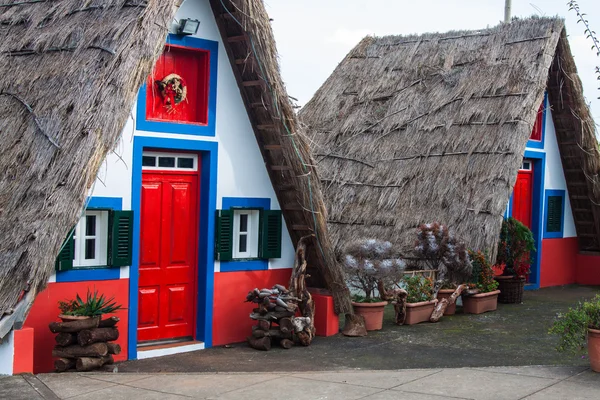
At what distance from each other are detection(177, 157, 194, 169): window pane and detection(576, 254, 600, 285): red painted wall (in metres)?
10.3

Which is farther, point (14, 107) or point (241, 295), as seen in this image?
point (241, 295)

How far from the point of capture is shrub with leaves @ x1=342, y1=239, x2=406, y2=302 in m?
10.9

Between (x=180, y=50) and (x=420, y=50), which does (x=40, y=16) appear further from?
(x=420, y=50)

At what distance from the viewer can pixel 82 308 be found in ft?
26.6

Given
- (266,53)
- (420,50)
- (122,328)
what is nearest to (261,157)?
(266,53)

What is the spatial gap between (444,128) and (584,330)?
7.14 meters

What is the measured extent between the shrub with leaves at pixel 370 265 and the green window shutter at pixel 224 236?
1.81m

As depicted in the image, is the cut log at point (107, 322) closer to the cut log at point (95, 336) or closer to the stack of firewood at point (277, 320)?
the cut log at point (95, 336)

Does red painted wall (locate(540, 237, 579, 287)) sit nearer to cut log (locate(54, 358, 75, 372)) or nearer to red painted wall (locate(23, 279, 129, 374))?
red painted wall (locate(23, 279, 129, 374))

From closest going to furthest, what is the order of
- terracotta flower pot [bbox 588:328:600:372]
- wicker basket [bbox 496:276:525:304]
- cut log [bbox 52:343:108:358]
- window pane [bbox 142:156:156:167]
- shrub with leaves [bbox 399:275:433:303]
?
terracotta flower pot [bbox 588:328:600:372]
cut log [bbox 52:343:108:358]
window pane [bbox 142:156:156:167]
shrub with leaves [bbox 399:275:433:303]
wicker basket [bbox 496:276:525:304]

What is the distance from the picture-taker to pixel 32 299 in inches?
280

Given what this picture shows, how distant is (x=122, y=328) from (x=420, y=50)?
10.0 metres

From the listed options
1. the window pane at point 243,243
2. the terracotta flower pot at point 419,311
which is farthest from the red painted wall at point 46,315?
the terracotta flower pot at point 419,311

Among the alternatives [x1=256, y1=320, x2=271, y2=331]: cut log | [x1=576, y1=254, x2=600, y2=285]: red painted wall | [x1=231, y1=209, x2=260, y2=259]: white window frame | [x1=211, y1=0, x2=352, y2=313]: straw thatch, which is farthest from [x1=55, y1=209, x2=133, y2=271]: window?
[x1=576, y1=254, x2=600, y2=285]: red painted wall
